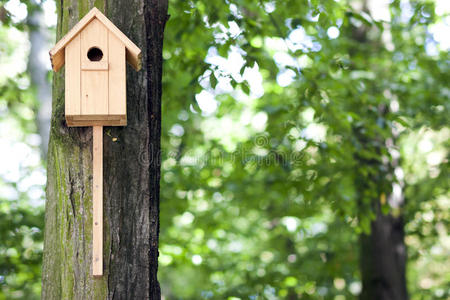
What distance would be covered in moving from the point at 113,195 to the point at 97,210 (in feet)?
0.35

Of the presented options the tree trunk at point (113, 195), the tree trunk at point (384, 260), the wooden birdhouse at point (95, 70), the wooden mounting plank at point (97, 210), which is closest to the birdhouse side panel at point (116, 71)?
the wooden birdhouse at point (95, 70)

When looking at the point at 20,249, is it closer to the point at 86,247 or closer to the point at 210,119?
the point at 86,247

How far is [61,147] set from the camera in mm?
2139

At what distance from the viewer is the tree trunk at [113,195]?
6.59 ft

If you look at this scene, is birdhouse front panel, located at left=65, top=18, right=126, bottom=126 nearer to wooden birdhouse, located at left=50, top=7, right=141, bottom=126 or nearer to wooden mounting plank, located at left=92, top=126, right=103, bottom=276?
wooden birdhouse, located at left=50, top=7, right=141, bottom=126

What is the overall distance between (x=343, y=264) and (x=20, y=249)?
474cm

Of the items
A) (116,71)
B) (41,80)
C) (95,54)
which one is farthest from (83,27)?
(41,80)

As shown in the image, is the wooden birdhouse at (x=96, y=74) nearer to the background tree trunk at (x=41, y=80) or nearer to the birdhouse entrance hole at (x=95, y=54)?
the birdhouse entrance hole at (x=95, y=54)

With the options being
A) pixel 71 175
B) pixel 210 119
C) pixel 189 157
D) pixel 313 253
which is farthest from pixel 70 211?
pixel 210 119

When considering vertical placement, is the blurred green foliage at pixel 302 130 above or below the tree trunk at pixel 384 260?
above

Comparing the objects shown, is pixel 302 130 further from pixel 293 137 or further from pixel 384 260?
pixel 384 260

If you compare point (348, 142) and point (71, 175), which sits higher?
point (348, 142)

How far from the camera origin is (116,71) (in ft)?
7.02

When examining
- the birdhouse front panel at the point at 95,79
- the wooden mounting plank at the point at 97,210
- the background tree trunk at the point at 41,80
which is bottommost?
the wooden mounting plank at the point at 97,210
